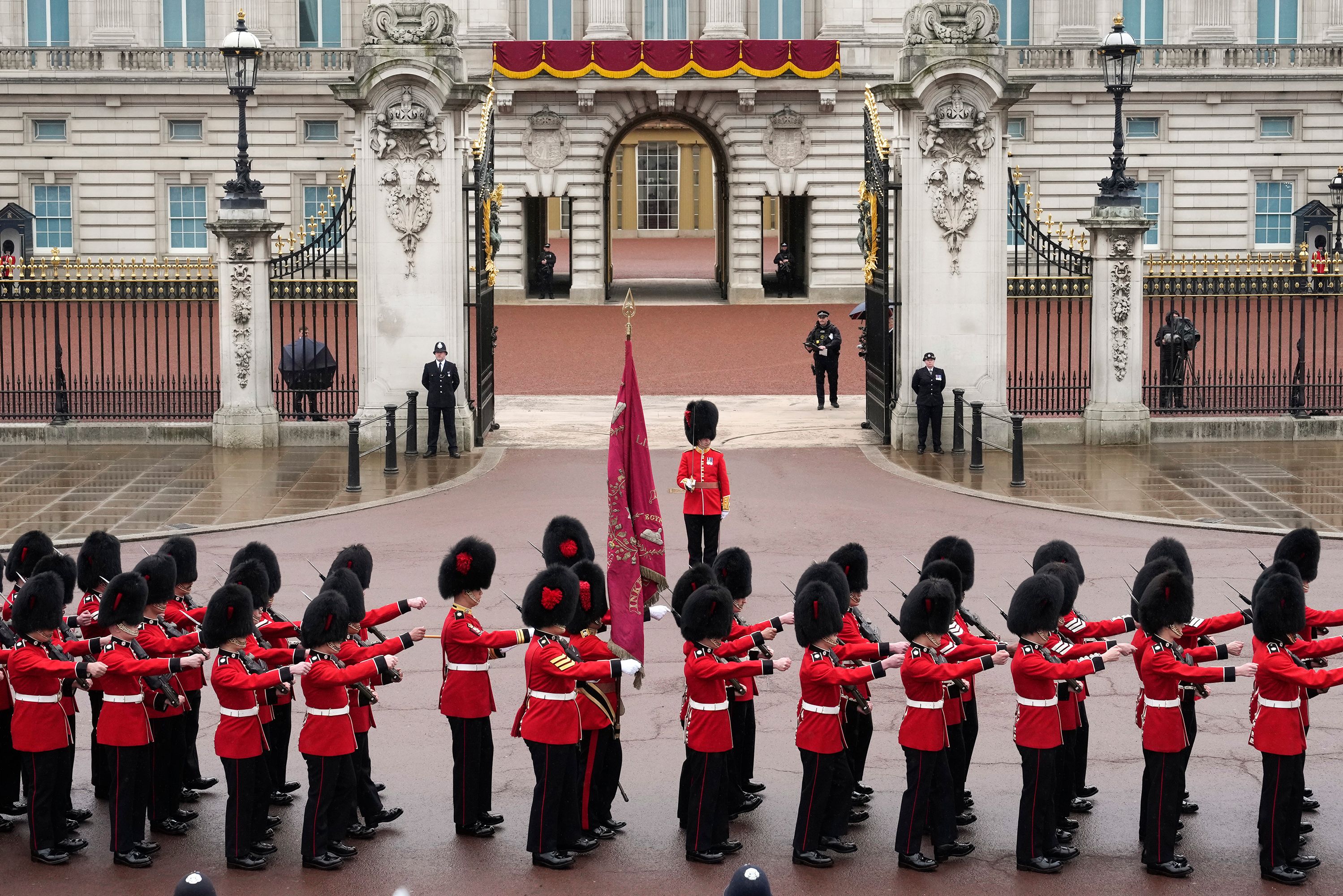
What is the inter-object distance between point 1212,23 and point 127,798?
3895 centimetres

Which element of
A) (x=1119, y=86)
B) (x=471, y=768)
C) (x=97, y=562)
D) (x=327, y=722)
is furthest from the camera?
(x=1119, y=86)

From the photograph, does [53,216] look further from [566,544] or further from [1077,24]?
[566,544]

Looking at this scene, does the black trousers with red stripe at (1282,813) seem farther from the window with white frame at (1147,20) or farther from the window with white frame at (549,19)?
the window with white frame at (1147,20)

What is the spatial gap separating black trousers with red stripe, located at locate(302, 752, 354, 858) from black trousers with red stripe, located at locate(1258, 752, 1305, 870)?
4.16m

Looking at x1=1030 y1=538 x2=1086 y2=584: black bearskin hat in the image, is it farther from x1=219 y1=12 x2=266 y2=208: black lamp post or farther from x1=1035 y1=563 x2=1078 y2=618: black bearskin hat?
x1=219 y1=12 x2=266 y2=208: black lamp post

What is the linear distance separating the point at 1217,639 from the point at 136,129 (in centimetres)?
3535

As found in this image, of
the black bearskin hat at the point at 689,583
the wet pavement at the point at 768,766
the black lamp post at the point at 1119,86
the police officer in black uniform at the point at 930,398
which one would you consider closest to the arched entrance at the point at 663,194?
the black lamp post at the point at 1119,86

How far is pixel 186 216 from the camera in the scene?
4291 centimetres

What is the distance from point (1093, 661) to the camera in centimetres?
809

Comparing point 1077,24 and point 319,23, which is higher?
point 319,23

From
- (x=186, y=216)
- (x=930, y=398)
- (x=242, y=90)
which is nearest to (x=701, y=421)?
(x=930, y=398)

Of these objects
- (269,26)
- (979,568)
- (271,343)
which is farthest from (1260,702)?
(269,26)

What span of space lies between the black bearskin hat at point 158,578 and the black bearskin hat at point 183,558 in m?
0.61

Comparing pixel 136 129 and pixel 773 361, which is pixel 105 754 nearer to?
pixel 773 361
